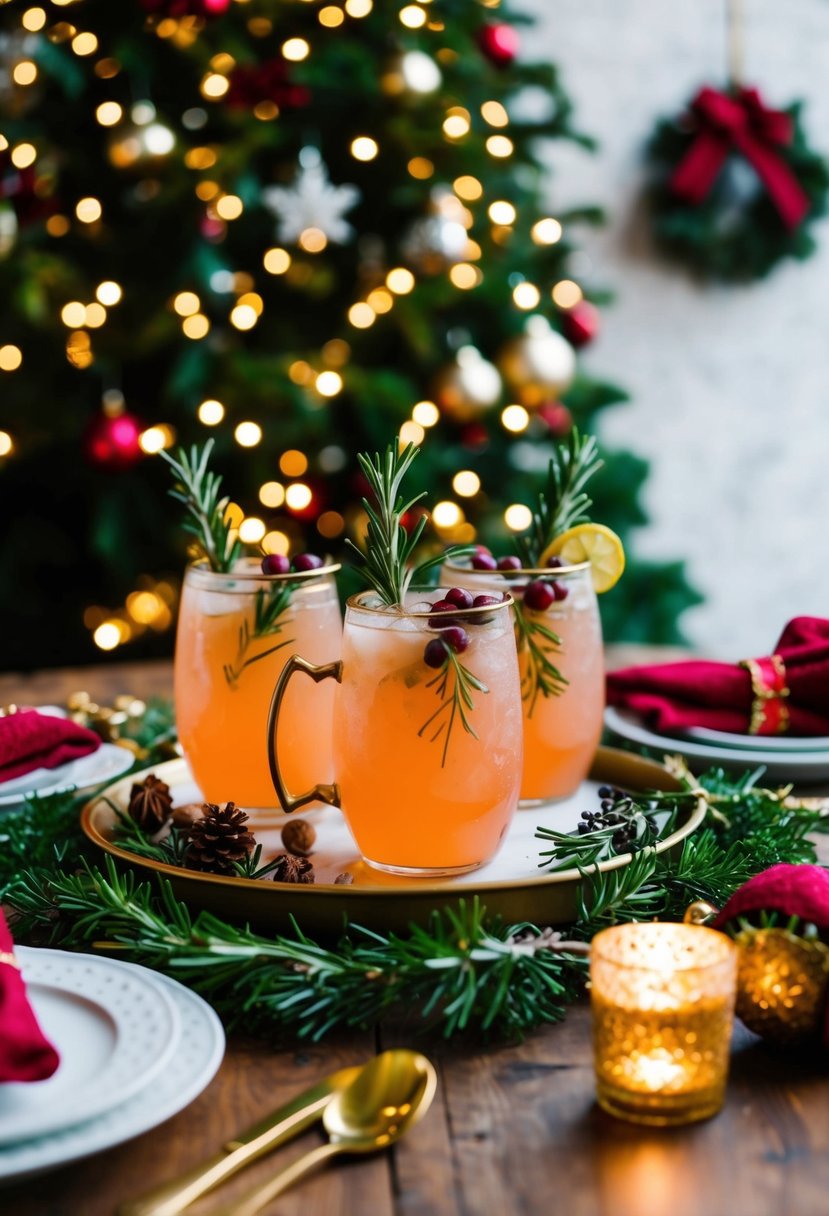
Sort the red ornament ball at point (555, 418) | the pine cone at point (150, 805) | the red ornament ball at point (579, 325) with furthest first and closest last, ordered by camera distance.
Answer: the red ornament ball at point (579, 325) → the red ornament ball at point (555, 418) → the pine cone at point (150, 805)

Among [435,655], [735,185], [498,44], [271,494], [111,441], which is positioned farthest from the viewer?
[735,185]

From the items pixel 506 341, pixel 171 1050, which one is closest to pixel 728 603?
pixel 506 341

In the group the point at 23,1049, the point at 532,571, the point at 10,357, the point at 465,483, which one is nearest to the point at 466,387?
the point at 465,483

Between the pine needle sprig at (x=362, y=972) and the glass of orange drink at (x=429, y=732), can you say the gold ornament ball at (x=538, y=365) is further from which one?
the pine needle sprig at (x=362, y=972)

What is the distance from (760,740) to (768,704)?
47 millimetres

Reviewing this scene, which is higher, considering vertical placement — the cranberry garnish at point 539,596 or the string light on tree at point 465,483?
the cranberry garnish at point 539,596

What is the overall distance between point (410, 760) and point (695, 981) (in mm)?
288

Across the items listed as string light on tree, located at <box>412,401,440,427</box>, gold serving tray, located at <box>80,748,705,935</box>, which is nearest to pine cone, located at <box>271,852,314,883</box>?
gold serving tray, located at <box>80,748,705,935</box>

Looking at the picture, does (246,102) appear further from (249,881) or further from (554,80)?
(249,881)

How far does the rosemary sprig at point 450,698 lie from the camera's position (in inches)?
32.5

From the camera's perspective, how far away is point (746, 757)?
44.5 inches

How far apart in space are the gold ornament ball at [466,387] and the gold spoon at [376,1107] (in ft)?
6.59

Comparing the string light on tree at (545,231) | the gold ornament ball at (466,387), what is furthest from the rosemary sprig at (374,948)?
the string light on tree at (545,231)

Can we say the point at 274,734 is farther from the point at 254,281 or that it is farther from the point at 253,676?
the point at 254,281
